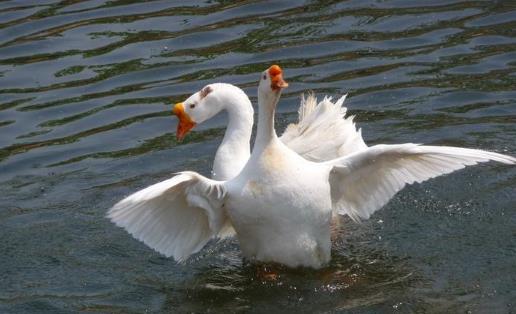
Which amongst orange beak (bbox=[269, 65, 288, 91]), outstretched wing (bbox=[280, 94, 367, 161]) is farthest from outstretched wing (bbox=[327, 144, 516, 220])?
orange beak (bbox=[269, 65, 288, 91])

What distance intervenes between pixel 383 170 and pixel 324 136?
1.18 metres

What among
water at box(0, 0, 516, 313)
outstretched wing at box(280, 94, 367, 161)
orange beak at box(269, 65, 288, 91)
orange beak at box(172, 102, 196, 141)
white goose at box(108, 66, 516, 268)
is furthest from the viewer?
outstretched wing at box(280, 94, 367, 161)

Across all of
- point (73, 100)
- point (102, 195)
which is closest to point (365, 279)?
point (102, 195)

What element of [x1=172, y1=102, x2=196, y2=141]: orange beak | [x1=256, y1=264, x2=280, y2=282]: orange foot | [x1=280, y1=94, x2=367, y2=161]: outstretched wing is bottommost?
[x1=256, y1=264, x2=280, y2=282]: orange foot

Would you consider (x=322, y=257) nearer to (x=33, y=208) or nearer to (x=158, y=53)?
(x=33, y=208)

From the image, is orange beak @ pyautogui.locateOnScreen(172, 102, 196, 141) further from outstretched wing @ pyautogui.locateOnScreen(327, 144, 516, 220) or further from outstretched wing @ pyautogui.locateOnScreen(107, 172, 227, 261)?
outstretched wing @ pyautogui.locateOnScreen(327, 144, 516, 220)

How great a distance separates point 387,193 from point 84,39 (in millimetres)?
6134

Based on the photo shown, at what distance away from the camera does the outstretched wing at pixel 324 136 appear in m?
9.52

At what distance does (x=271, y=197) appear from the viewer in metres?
7.89

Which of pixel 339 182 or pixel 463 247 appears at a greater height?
pixel 339 182

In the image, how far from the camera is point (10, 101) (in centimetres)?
1229

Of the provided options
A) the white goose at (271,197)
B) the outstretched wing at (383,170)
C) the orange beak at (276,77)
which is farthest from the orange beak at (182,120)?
the orange beak at (276,77)

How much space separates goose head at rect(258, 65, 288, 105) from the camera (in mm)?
7676

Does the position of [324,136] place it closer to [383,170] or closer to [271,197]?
[383,170]
